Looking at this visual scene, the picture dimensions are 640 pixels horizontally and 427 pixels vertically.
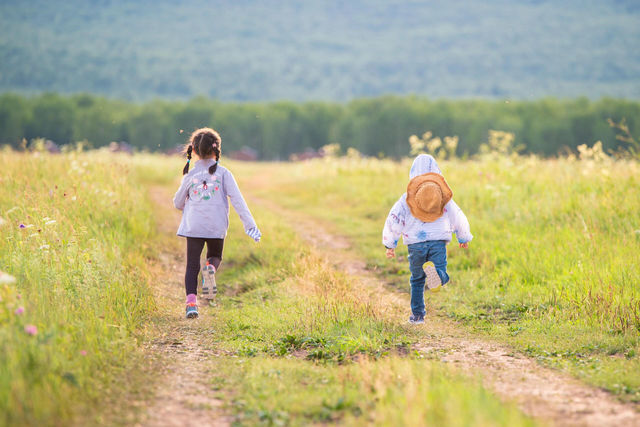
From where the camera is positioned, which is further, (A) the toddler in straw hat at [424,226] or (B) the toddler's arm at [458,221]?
(B) the toddler's arm at [458,221]

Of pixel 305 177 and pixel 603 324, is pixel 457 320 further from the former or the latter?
pixel 305 177

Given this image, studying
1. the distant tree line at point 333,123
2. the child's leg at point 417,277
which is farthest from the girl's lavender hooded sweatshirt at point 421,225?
the distant tree line at point 333,123

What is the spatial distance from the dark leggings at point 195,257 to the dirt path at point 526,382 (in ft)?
7.81

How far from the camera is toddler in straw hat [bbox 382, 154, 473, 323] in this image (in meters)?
6.52

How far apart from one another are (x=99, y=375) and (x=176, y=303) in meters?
3.05

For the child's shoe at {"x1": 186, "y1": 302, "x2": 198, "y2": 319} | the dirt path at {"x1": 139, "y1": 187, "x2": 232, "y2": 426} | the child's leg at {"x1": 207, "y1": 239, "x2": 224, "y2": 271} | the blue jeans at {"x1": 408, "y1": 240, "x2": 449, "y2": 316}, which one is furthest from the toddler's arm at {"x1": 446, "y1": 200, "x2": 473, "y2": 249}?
the child's shoe at {"x1": 186, "y1": 302, "x2": 198, "y2": 319}

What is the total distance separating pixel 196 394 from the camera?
4.19 metres

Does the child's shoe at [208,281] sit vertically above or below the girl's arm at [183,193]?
below

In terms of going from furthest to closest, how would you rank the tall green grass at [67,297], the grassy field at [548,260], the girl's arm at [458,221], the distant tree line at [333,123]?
the distant tree line at [333,123] < the girl's arm at [458,221] < the grassy field at [548,260] < the tall green grass at [67,297]

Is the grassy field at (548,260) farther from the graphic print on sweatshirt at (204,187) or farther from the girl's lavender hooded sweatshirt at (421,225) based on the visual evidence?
the graphic print on sweatshirt at (204,187)

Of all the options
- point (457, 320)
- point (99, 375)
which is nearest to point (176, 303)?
point (99, 375)

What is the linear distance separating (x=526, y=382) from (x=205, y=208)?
3.83 metres

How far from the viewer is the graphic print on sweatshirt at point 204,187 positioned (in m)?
6.59

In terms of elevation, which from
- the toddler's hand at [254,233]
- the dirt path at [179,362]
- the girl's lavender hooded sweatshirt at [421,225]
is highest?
the girl's lavender hooded sweatshirt at [421,225]
